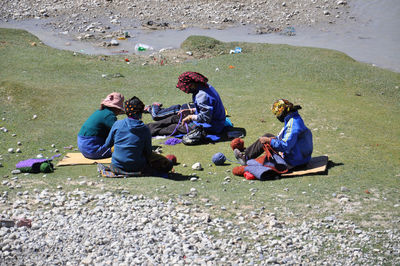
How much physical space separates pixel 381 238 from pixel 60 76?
12.9m

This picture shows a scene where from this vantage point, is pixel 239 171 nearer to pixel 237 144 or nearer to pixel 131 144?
pixel 237 144

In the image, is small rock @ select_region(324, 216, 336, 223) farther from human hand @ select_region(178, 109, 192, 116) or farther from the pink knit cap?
human hand @ select_region(178, 109, 192, 116)

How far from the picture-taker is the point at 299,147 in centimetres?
904

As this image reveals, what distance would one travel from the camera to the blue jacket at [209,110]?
433 inches

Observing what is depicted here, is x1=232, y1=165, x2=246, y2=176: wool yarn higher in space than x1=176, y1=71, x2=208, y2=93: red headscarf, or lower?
lower

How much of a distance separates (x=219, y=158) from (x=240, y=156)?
439mm

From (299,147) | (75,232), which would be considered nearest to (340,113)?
(299,147)

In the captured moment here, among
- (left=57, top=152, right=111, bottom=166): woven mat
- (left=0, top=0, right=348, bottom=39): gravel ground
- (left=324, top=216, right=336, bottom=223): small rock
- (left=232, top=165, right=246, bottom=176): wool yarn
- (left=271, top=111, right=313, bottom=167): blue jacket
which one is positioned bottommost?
(left=324, top=216, right=336, bottom=223): small rock

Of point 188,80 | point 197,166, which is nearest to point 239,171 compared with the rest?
point 197,166

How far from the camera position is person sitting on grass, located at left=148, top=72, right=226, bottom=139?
36.1 feet

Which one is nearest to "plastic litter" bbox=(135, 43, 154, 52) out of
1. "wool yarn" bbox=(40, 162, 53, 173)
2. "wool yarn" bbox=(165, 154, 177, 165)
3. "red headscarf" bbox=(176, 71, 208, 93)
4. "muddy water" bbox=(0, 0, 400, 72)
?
"muddy water" bbox=(0, 0, 400, 72)

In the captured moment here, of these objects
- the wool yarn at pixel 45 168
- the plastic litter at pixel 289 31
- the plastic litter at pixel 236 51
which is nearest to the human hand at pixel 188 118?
the wool yarn at pixel 45 168

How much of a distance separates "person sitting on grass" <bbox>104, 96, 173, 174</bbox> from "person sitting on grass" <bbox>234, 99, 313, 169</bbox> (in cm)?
220

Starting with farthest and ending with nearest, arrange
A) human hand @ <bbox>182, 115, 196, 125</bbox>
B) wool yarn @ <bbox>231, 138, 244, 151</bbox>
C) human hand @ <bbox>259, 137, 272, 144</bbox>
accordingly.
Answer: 1. human hand @ <bbox>182, 115, 196, 125</bbox>
2. wool yarn @ <bbox>231, 138, 244, 151</bbox>
3. human hand @ <bbox>259, 137, 272, 144</bbox>
